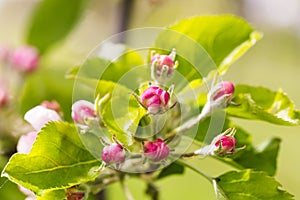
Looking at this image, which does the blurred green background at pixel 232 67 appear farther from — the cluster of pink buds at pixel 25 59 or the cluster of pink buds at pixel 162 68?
the cluster of pink buds at pixel 162 68

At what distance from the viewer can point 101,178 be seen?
0.57 meters

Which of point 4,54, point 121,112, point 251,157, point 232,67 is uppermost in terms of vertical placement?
point 4,54

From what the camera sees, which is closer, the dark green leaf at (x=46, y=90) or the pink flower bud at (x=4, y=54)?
the dark green leaf at (x=46, y=90)

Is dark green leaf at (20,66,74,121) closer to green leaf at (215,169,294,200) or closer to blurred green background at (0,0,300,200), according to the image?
blurred green background at (0,0,300,200)

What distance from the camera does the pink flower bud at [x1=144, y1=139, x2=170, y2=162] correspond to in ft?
1.64

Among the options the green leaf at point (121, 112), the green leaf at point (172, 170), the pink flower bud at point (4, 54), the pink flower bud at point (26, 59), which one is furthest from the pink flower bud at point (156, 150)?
the pink flower bud at point (4, 54)

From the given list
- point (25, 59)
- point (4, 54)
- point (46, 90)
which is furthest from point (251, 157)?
point (4, 54)

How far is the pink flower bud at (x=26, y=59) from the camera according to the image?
1082 millimetres

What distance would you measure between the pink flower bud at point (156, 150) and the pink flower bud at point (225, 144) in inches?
1.9

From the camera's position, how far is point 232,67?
4.06 metres

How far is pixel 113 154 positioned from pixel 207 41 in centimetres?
21

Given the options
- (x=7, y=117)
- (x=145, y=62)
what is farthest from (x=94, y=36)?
(x=145, y=62)

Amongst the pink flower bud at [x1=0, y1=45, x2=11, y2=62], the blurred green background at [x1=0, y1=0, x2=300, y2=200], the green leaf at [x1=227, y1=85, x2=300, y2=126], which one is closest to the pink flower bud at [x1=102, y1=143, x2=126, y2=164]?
the green leaf at [x1=227, y1=85, x2=300, y2=126]

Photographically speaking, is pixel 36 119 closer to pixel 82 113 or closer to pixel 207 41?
pixel 82 113
